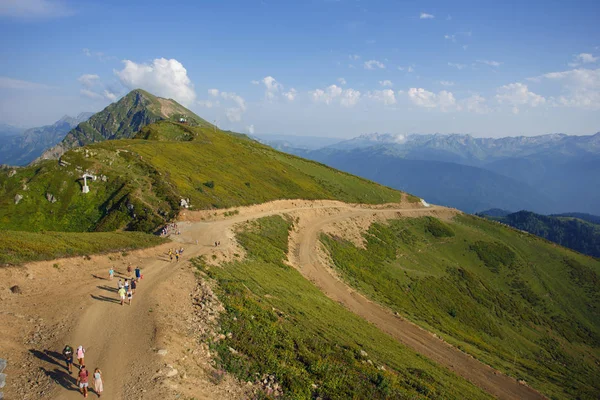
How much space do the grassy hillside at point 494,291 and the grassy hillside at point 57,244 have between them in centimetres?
3830

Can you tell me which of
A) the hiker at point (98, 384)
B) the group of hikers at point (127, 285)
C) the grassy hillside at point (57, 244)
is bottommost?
the hiker at point (98, 384)

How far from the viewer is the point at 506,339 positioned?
230 feet

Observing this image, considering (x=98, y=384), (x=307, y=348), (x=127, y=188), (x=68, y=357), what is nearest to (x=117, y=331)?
(x=68, y=357)

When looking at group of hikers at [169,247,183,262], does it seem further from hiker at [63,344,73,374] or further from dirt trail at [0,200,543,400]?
hiker at [63,344,73,374]

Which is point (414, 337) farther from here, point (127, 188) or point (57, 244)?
point (127, 188)

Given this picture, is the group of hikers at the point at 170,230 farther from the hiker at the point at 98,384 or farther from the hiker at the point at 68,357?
the hiker at the point at 98,384

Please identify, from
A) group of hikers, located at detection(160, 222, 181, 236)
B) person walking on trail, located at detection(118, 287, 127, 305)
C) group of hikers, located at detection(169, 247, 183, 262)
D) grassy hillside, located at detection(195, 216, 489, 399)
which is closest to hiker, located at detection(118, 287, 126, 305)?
person walking on trail, located at detection(118, 287, 127, 305)

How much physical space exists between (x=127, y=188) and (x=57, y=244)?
29.9 metres

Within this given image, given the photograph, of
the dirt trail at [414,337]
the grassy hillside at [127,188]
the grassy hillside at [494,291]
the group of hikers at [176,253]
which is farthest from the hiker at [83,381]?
the grassy hillside at [494,291]

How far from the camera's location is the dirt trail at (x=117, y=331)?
17469 millimetres

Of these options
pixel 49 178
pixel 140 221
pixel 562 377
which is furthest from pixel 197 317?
pixel 562 377

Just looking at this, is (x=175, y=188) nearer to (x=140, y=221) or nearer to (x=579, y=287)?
(x=140, y=221)

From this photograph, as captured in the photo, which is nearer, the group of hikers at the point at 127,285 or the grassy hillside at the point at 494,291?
the group of hikers at the point at 127,285

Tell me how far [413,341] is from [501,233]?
101868 millimetres
